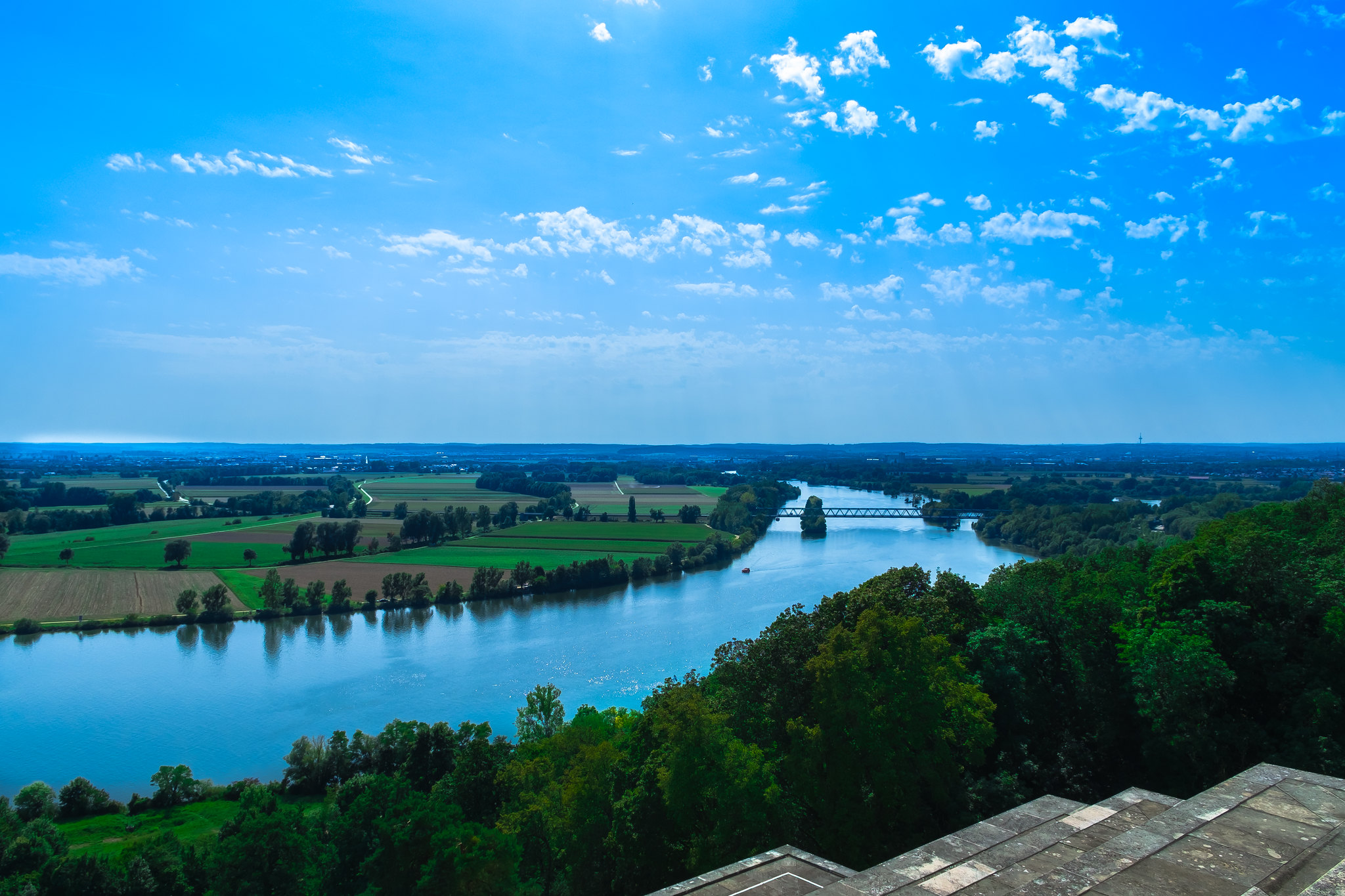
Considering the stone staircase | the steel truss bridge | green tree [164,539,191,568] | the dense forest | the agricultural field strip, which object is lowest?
the agricultural field strip

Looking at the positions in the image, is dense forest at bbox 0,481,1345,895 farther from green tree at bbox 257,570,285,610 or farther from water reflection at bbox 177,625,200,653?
green tree at bbox 257,570,285,610

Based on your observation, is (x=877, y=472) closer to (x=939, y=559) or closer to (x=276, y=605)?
(x=939, y=559)

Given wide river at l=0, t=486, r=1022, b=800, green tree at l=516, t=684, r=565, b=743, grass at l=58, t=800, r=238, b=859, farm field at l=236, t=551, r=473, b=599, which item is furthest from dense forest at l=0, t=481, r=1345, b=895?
farm field at l=236, t=551, r=473, b=599

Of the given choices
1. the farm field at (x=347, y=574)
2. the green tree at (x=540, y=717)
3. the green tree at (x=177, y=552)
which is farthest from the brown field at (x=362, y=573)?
the green tree at (x=540, y=717)

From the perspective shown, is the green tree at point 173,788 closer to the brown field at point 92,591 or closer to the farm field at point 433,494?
the brown field at point 92,591

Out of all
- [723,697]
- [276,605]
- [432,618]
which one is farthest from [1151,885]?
[276,605]

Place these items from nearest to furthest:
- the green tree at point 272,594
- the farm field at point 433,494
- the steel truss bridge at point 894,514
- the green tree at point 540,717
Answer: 1. the green tree at point 540,717
2. the green tree at point 272,594
3. the steel truss bridge at point 894,514
4. the farm field at point 433,494

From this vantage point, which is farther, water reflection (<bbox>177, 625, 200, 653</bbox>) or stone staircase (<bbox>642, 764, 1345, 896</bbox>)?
water reflection (<bbox>177, 625, 200, 653</bbox>)
